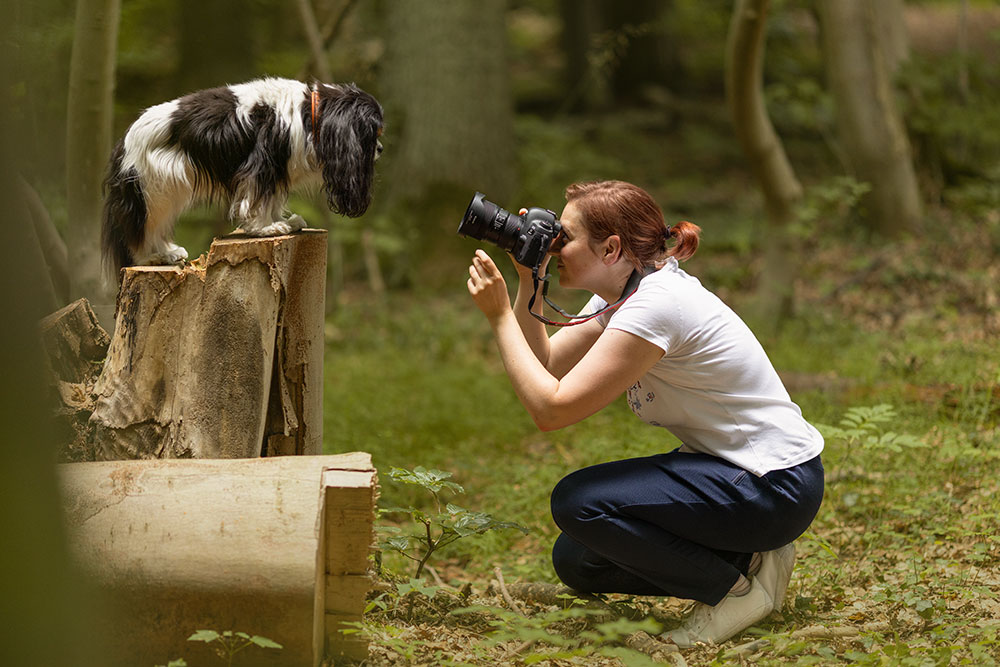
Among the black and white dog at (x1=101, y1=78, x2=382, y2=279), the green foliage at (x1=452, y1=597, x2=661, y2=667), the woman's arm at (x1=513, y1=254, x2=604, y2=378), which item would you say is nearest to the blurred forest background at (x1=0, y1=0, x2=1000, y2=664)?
the black and white dog at (x1=101, y1=78, x2=382, y2=279)

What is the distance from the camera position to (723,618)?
2.70m

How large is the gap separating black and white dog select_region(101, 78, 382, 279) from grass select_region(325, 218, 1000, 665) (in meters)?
1.32

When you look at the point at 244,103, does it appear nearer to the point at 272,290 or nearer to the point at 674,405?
the point at 272,290

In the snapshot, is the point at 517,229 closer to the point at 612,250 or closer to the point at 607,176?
the point at 612,250

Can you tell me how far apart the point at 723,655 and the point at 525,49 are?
58.0 ft

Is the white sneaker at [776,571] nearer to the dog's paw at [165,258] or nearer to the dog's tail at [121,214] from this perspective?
the dog's paw at [165,258]

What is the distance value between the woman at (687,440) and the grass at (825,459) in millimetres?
217

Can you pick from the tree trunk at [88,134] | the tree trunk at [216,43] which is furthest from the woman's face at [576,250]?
the tree trunk at [216,43]

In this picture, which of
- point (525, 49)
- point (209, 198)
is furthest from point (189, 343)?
point (525, 49)

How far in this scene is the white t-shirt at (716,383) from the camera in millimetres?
2588

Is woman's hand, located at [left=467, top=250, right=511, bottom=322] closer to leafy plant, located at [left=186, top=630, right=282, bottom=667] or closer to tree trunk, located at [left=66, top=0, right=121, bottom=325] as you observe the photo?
leafy plant, located at [left=186, top=630, right=282, bottom=667]

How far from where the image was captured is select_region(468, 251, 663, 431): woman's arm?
99.1 inches

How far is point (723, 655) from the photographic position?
2.53m

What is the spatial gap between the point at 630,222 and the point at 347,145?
0.94 meters
